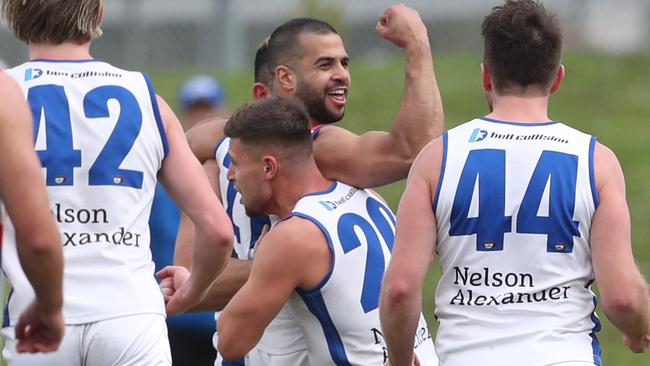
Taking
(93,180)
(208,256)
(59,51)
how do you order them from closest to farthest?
1. (93,180)
2. (59,51)
3. (208,256)

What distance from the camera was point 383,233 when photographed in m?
6.07

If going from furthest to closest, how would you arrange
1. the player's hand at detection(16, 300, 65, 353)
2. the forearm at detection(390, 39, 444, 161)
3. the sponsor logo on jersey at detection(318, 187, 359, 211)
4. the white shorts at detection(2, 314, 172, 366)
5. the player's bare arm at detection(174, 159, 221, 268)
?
1. the player's bare arm at detection(174, 159, 221, 268)
2. the forearm at detection(390, 39, 444, 161)
3. the sponsor logo on jersey at detection(318, 187, 359, 211)
4. the white shorts at detection(2, 314, 172, 366)
5. the player's hand at detection(16, 300, 65, 353)

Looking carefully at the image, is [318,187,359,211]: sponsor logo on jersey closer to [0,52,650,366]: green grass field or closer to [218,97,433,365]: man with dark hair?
[218,97,433,365]: man with dark hair

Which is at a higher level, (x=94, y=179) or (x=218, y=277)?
(x=94, y=179)

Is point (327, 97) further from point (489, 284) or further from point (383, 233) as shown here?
point (489, 284)

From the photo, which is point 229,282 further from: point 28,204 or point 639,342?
point 28,204

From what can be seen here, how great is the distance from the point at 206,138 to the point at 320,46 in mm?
736

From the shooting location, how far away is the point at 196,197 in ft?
18.6

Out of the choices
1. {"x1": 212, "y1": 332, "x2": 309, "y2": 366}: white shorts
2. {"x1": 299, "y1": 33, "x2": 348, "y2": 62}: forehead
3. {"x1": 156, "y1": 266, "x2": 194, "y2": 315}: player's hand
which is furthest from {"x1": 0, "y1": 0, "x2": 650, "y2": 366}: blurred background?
{"x1": 156, "y1": 266, "x2": 194, "y2": 315}: player's hand

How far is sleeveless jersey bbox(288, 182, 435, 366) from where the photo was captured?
228 inches

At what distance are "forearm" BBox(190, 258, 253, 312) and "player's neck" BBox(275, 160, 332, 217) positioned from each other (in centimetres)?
69

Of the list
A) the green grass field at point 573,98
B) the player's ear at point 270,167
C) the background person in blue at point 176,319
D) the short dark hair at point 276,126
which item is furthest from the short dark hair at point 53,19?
the green grass field at point 573,98

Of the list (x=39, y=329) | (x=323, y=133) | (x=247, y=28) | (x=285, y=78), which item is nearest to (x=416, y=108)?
(x=323, y=133)

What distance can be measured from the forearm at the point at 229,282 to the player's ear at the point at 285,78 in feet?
2.74
